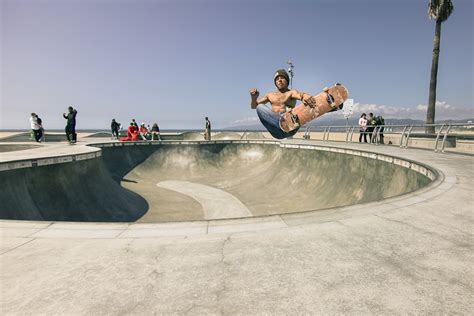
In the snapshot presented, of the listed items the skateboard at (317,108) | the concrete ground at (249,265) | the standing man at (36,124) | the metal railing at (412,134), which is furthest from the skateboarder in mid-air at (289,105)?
the standing man at (36,124)

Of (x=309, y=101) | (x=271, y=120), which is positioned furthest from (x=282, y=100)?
(x=309, y=101)

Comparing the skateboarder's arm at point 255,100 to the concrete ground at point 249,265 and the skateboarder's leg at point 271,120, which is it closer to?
the skateboarder's leg at point 271,120

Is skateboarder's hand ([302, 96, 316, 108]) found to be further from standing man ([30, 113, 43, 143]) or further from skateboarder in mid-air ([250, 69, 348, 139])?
standing man ([30, 113, 43, 143])

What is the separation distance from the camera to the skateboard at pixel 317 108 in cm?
768

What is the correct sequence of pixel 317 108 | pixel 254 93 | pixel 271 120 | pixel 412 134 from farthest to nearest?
pixel 412 134 < pixel 254 93 < pixel 271 120 < pixel 317 108

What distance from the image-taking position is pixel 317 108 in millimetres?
7914

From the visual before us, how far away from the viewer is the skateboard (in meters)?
7.68

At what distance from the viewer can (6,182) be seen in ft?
19.8

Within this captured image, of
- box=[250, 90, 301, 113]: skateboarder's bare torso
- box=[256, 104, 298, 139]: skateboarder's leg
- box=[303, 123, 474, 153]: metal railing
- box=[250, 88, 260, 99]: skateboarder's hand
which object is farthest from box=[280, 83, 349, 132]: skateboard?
box=[303, 123, 474, 153]: metal railing

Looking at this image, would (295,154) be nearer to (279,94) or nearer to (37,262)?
(279,94)

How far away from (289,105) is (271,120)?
87 centimetres

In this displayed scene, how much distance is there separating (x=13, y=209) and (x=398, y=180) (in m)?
10.7

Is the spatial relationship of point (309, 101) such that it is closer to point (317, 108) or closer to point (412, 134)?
point (317, 108)

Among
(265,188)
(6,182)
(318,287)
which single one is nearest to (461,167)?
(318,287)
